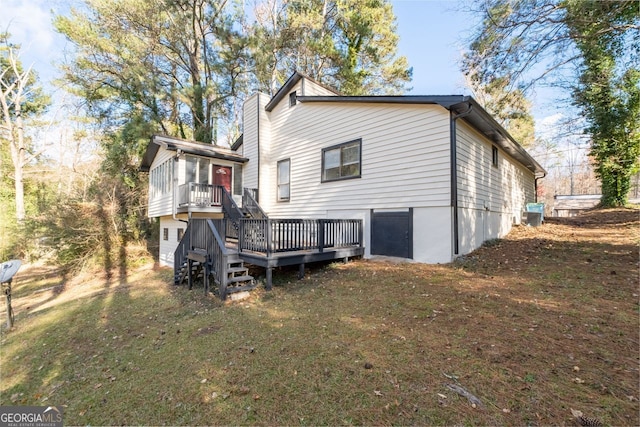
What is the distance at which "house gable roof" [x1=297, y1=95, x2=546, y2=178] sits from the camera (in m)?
6.83

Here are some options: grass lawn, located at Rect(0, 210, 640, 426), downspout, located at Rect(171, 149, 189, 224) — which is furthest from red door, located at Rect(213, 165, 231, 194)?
grass lawn, located at Rect(0, 210, 640, 426)

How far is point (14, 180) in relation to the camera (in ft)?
68.1

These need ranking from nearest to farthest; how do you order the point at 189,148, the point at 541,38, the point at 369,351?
the point at 369,351 → the point at 541,38 → the point at 189,148

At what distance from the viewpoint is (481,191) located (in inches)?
344

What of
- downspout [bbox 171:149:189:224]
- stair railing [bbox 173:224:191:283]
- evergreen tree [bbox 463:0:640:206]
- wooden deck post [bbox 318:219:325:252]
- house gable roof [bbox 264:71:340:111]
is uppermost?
house gable roof [bbox 264:71:340:111]

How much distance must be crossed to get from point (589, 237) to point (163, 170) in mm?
17262

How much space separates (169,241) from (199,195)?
183 inches

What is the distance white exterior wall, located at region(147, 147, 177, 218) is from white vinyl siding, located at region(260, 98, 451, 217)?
444 centimetres

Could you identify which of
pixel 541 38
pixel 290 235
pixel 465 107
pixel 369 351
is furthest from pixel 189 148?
pixel 541 38

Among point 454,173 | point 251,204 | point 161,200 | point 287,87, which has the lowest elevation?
point 251,204

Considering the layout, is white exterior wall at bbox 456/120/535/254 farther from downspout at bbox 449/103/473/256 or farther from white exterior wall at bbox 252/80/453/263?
white exterior wall at bbox 252/80/453/263

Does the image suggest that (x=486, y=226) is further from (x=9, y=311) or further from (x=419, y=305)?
A: (x=9, y=311)

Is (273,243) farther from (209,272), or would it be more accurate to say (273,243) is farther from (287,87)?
(287,87)

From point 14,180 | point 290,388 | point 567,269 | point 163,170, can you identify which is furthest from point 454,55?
point 14,180
